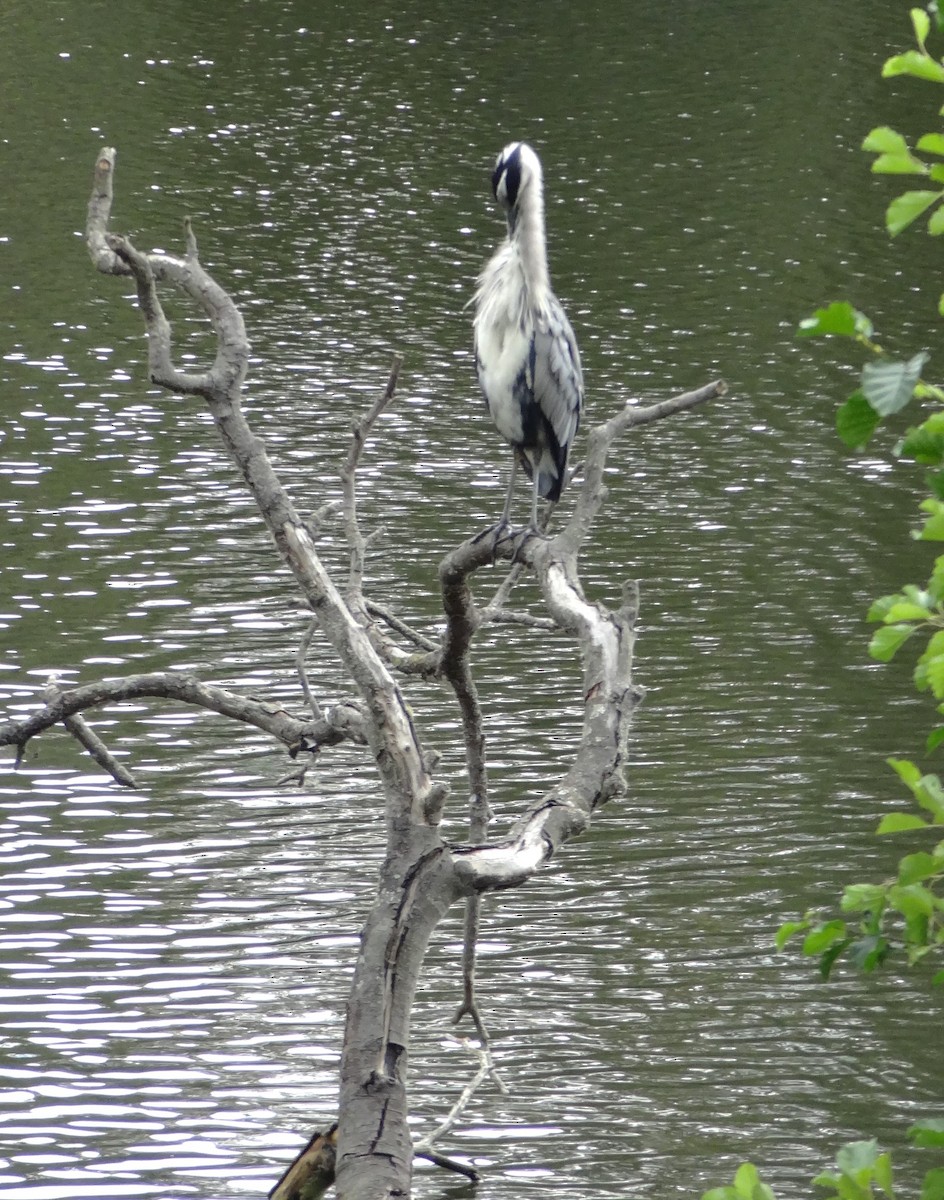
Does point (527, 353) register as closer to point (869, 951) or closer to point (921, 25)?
point (921, 25)

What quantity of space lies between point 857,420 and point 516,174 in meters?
3.63

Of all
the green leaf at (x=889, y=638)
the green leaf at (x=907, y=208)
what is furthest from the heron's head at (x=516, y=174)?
the green leaf at (x=889, y=638)

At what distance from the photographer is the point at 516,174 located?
569cm

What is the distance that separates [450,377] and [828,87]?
14394 millimetres

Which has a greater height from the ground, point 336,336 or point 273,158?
point 273,158

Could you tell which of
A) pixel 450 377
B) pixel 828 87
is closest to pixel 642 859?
pixel 450 377

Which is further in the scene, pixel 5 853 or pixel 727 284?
pixel 727 284

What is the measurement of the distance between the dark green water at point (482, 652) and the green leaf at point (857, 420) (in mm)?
4543

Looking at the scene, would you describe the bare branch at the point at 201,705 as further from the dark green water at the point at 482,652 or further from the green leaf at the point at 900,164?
the green leaf at the point at 900,164

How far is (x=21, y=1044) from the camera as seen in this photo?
7.00 m

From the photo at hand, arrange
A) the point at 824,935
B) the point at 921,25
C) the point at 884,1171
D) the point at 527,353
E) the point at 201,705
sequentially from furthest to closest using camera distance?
the point at 527,353, the point at 201,705, the point at 824,935, the point at 921,25, the point at 884,1171

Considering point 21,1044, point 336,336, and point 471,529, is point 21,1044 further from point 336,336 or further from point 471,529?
point 336,336

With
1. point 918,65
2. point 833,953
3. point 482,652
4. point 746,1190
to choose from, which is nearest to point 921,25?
point 918,65

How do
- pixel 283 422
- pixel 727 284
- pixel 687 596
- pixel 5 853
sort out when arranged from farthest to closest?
pixel 727 284, pixel 283 422, pixel 687 596, pixel 5 853
